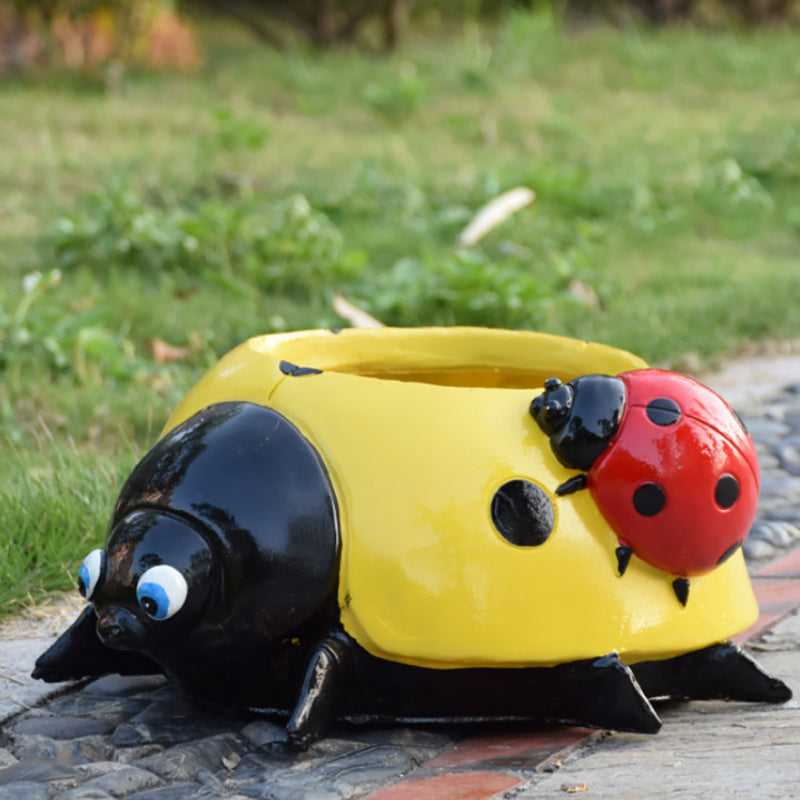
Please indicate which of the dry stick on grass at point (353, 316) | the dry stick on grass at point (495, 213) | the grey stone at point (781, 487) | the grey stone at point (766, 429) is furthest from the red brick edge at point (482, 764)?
the dry stick on grass at point (495, 213)

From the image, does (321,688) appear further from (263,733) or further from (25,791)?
(25,791)

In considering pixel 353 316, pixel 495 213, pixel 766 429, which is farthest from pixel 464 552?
pixel 495 213

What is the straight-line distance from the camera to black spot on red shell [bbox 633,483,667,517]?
7.72ft

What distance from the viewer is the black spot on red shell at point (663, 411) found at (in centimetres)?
239

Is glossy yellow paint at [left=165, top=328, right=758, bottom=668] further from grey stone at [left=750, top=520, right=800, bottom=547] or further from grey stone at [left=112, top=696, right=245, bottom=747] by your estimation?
grey stone at [left=750, top=520, right=800, bottom=547]

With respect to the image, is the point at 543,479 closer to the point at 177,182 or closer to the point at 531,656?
the point at 531,656

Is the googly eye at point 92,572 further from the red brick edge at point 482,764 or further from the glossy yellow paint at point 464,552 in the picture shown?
the red brick edge at point 482,764

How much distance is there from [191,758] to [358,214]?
18.2 feet

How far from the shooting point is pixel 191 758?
2.36 meters

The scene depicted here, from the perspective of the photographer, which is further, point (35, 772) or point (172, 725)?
point (172, 725)

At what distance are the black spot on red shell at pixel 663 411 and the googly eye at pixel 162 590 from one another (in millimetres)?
871

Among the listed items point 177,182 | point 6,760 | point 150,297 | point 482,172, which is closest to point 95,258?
point 150,297

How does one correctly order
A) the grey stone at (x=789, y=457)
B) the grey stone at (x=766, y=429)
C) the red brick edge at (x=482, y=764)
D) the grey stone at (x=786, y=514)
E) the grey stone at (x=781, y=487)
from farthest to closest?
the grey stone at (x=766, y=429)
the grey stone at (x=789, y=457)
the grey stone at (x=781, y=487)
the grey stone at (x=786, y=514)
the red brick edge at (x=482, y=764)

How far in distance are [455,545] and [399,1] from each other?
10434 mm
